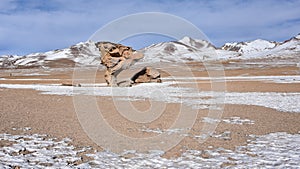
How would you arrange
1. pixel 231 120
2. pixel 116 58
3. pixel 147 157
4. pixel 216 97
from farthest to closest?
pixel 116 58, pixel 216 97, pixel 231 120, pixel 147 157

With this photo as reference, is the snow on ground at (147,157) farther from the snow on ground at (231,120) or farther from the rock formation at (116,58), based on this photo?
the rock formation at (116,58)

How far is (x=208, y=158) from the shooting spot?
306 inches

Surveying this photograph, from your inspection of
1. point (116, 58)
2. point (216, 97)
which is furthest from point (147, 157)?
point (116, 58)

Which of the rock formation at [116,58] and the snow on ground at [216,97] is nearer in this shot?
the snow on ground at [216,97]

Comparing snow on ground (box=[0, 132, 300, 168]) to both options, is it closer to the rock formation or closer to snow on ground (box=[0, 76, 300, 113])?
snow on ground (box=[0, 76, 300, 113])

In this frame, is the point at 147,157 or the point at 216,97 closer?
the point at 147,157

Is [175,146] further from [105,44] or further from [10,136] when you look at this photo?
[105,44]

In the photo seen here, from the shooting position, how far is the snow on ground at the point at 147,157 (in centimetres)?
711

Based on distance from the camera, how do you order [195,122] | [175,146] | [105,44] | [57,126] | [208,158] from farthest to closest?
[105,44] < [195,122] < [57,126] < [175,146] < [208,158]

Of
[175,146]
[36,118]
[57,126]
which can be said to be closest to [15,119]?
[36,118]

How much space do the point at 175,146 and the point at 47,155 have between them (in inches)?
156

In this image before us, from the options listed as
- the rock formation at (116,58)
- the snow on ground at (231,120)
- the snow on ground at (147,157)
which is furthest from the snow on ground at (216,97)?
the snow on ground at (147,157)

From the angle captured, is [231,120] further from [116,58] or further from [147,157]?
[116,58]

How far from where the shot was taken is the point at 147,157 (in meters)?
7.89
